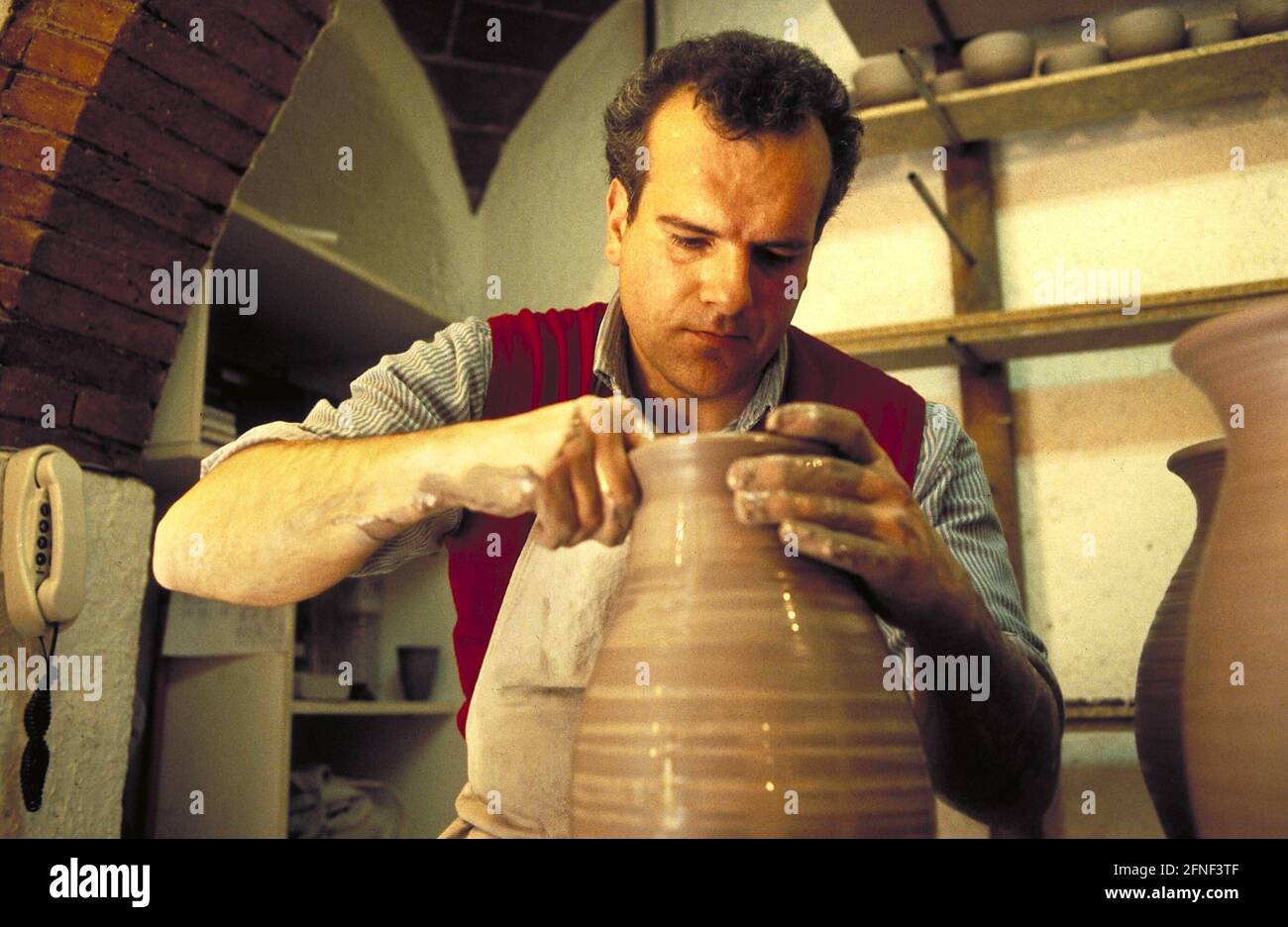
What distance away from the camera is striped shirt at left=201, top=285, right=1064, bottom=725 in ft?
4.19

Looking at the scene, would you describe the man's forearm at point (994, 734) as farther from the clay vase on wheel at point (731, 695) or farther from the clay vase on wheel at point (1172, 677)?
the clay vase on wheel at point (731, 695)

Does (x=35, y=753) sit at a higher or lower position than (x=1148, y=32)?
lower

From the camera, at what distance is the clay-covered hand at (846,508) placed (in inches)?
26.4

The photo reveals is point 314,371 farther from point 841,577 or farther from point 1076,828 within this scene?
point 841,577

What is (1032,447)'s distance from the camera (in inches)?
110

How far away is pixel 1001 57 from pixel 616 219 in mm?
1482

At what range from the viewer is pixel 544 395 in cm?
143

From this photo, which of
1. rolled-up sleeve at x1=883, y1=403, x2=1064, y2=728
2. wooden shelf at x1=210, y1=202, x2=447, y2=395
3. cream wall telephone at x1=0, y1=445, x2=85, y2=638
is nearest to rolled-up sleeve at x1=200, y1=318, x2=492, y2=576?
rolled-up sleeve at x1=883, y1=403, x2=1064, y2=728

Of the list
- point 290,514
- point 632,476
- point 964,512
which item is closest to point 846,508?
point 632,476

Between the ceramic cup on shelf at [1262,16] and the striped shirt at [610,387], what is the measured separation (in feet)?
5.19

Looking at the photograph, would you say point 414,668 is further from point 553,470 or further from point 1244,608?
point 1244,608

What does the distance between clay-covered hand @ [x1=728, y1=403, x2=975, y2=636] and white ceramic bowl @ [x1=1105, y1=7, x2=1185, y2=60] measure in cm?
213

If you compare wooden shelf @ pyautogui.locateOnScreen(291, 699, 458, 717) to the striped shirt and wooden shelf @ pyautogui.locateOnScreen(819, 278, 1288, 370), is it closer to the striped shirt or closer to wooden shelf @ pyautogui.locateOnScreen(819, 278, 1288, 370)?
the striped shirt

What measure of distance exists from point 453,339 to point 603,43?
7.91 feet
